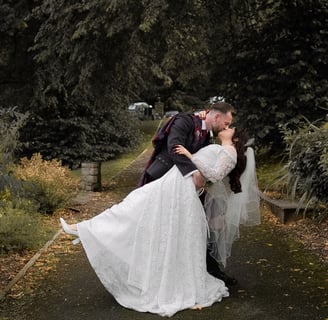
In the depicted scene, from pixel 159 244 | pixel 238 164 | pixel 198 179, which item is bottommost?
pixel 159 244

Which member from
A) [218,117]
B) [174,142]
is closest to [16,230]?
[174,142]

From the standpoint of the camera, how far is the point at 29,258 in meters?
6.95

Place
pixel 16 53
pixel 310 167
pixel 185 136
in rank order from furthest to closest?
pixel 16 53
pixel 310 167
pixel 185 136

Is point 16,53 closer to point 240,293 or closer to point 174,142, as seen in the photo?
point 174,142

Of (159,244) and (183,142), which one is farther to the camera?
(183,142)

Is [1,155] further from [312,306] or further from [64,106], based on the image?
[64,106]

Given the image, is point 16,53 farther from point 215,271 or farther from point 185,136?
point 215,271

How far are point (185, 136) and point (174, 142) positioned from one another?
0.16m

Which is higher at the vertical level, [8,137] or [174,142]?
[174,142]

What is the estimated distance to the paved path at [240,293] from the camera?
A: 4836 millimetres

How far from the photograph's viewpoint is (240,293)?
536 centimetres

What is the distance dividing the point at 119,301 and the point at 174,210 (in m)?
0.97

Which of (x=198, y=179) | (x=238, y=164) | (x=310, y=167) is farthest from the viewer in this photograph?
(x=310, y=167)

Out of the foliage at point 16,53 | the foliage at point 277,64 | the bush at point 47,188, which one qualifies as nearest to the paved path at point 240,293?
the bush at point 47,188
